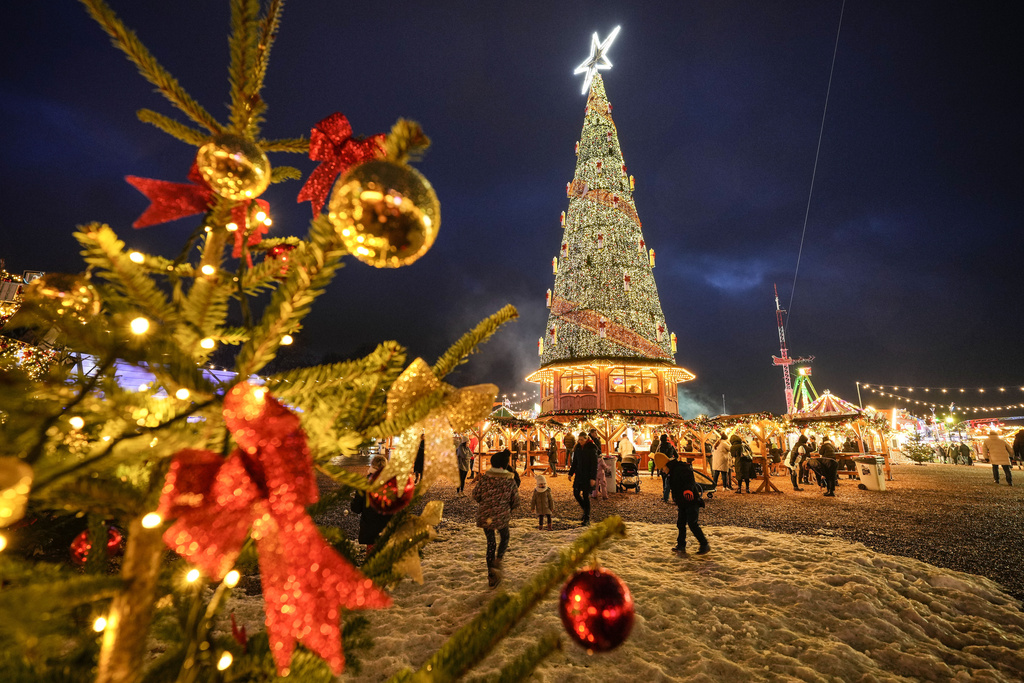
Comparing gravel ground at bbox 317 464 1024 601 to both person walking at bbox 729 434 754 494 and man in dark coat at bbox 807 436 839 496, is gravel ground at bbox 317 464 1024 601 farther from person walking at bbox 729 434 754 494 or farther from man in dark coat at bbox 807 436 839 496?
person walking at bbox 729 434 754 494

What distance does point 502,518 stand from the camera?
530 centimetres

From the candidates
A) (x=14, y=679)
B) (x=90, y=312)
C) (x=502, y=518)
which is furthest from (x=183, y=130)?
(x=502, y=518)

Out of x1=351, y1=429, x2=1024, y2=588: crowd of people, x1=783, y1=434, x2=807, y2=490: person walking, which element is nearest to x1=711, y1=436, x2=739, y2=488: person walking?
x1=351, y1=429, x2=1024, y2=588: crowd of people

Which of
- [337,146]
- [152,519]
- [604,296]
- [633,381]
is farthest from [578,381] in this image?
[152,519]

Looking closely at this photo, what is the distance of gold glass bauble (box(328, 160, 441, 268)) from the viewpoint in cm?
75

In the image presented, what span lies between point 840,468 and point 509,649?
18.7 m

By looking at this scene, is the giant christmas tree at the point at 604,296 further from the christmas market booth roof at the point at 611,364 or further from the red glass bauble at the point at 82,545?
the red glass bauble at the point at 82,545

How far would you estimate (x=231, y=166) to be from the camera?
924 millimetres

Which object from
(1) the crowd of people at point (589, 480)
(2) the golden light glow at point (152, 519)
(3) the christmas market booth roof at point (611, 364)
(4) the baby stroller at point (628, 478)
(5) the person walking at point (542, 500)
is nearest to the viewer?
(2) the golden light glow at point (152, 519)

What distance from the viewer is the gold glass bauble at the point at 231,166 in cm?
92

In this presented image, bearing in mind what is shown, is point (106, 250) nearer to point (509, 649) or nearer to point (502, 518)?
point (509, 649)

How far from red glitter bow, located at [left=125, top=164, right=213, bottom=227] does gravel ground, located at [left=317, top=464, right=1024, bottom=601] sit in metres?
6.81

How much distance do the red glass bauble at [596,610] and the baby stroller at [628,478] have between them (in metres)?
12.4

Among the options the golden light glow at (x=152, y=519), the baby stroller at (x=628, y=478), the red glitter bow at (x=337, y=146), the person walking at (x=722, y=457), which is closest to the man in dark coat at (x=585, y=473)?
the baby stroller at (x=628, y=478)
